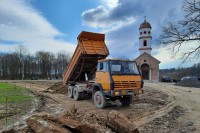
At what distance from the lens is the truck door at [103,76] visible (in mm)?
11916

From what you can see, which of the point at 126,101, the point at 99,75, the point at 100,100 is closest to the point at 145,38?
the point at 126,101

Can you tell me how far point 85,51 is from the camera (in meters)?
14.4

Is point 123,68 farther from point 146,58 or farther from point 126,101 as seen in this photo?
point 146,58

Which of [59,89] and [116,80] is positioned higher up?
[116,80]

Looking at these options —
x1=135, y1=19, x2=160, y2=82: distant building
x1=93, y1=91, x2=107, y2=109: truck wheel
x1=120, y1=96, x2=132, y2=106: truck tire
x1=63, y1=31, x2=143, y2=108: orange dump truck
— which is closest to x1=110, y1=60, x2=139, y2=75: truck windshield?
x1=63, y1=31, x2=143, y2=108: orange dump truck

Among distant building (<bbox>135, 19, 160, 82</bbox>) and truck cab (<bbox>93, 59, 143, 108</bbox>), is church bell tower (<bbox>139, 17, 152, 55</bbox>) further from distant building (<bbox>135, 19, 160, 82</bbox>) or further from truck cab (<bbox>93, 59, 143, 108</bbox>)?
truck cab (<bbox>93, 59, 143, 108</bbox>)

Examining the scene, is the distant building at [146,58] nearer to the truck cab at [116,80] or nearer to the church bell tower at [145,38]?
the church bell tower at [145,38]

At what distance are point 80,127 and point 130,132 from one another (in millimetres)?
1624

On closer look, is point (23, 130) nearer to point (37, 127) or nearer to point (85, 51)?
point (37, 127)

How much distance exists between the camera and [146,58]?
55969mm

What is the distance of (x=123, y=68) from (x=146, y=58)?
4453 cm

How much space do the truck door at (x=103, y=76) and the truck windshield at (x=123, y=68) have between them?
0.34 m

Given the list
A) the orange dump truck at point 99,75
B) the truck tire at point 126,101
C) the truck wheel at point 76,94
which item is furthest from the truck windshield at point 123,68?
the truck wheel at point 76,94

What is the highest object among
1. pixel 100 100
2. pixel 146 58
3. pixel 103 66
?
pixel 146 58
